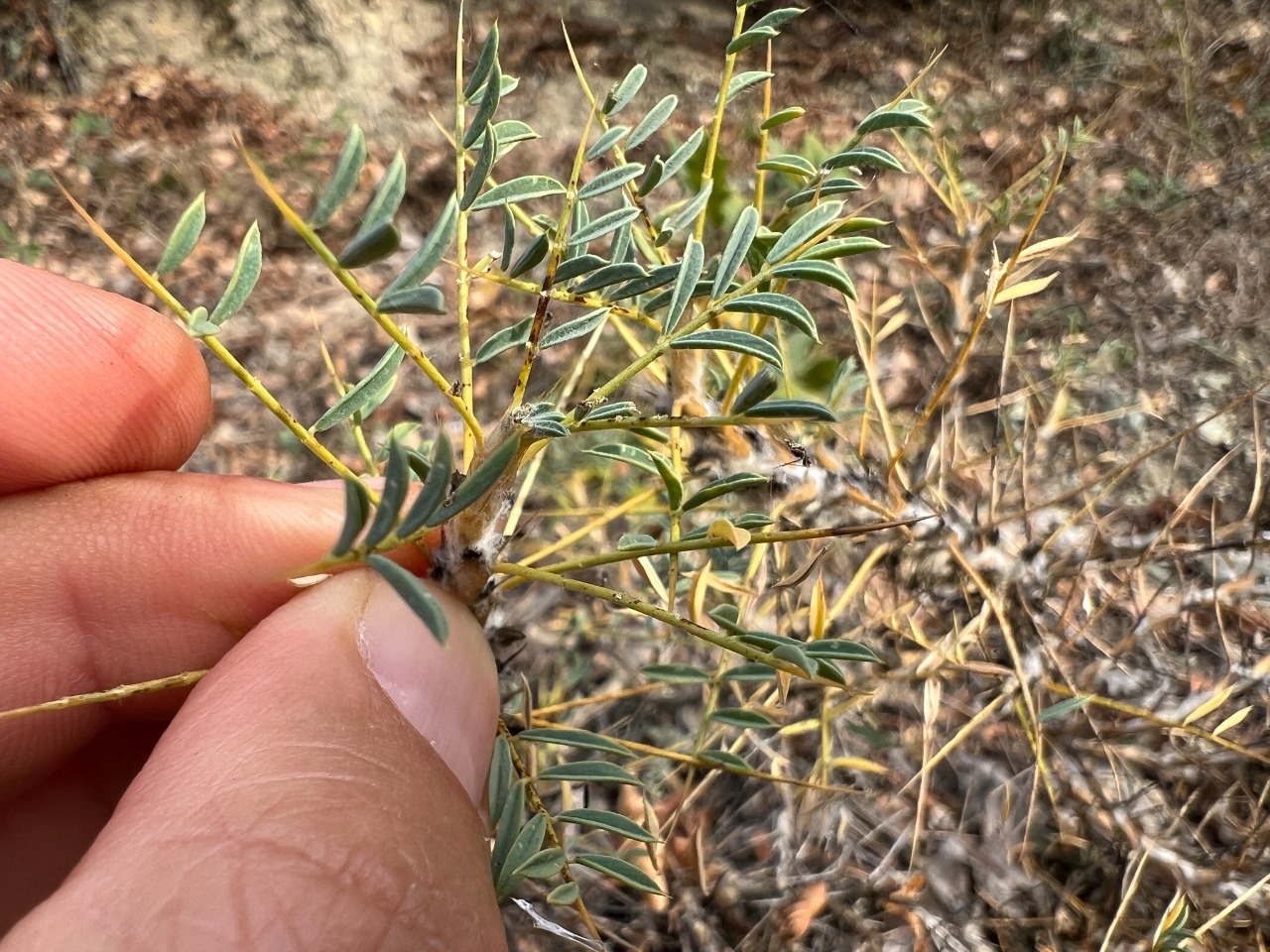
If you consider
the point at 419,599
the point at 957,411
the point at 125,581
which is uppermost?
the point at 419,599

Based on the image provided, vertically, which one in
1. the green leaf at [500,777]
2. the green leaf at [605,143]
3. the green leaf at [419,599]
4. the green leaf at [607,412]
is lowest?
the green leaf at [500,777]

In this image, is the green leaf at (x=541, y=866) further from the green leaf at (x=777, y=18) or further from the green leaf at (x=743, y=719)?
the green leaf at (x=777, y=18)

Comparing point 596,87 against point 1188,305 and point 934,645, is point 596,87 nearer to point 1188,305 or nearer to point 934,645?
point 1188,305

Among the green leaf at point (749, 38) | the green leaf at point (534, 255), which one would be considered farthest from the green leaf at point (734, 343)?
the green leaf at point (749, 38)

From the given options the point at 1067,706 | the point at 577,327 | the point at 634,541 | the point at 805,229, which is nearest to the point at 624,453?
the point at 634,541

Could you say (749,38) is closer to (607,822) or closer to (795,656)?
(795,656)

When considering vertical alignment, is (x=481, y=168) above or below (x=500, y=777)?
above

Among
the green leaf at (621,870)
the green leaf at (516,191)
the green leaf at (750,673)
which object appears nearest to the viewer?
the green leaf at (516,191)
